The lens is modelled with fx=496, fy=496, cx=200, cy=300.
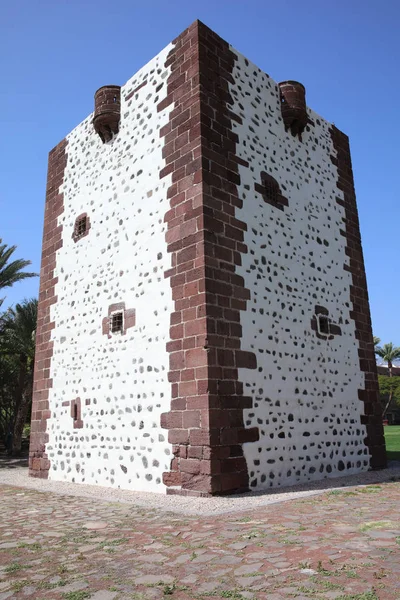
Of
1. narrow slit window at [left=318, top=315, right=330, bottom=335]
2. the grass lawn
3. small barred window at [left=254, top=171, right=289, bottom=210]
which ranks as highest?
small barred window at [left=254, top=171, right=289, bottom=210]

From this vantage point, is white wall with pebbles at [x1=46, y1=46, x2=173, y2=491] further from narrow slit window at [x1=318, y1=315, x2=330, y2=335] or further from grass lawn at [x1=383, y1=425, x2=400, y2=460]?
grass lawn at [x1=383, y1=425, x2=400, y2=460]

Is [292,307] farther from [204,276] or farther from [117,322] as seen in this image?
[117,322]

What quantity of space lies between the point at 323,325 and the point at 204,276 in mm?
2952

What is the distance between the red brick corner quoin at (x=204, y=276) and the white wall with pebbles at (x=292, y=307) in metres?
0.26

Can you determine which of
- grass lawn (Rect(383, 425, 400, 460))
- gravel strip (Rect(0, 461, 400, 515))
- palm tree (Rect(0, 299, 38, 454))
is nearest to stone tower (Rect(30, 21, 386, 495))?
gravel strip (Rect(0, 461, 400, 515))

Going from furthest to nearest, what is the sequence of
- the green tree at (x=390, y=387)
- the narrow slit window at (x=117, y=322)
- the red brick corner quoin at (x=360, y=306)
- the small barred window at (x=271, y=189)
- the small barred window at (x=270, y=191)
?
1. the green tree at (x=390, y=387)
2. the red brick corner quoin at (x=360, y=306)
3. the small barred window at (x=271, y=189)
4. the small barred window at (x=270, y=191)
5. the narrow slit window at (x=117, y=322)

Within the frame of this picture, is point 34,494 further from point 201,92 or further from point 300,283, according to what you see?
point 201,92

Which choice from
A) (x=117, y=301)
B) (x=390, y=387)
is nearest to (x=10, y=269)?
(x=117, y=301)

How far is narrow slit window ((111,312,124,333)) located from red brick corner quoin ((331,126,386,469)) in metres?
4.28

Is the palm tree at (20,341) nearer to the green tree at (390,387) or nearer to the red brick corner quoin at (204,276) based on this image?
the red brick corner quoin at (204,276)

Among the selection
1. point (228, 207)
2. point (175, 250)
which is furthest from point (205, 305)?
point (228, 207)

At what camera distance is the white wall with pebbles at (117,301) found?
6.77m

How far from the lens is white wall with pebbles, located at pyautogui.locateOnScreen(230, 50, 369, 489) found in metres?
6.79

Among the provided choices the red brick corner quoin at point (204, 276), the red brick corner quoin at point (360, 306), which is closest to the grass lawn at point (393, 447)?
the red brick corner quoin at point (360, 306)
